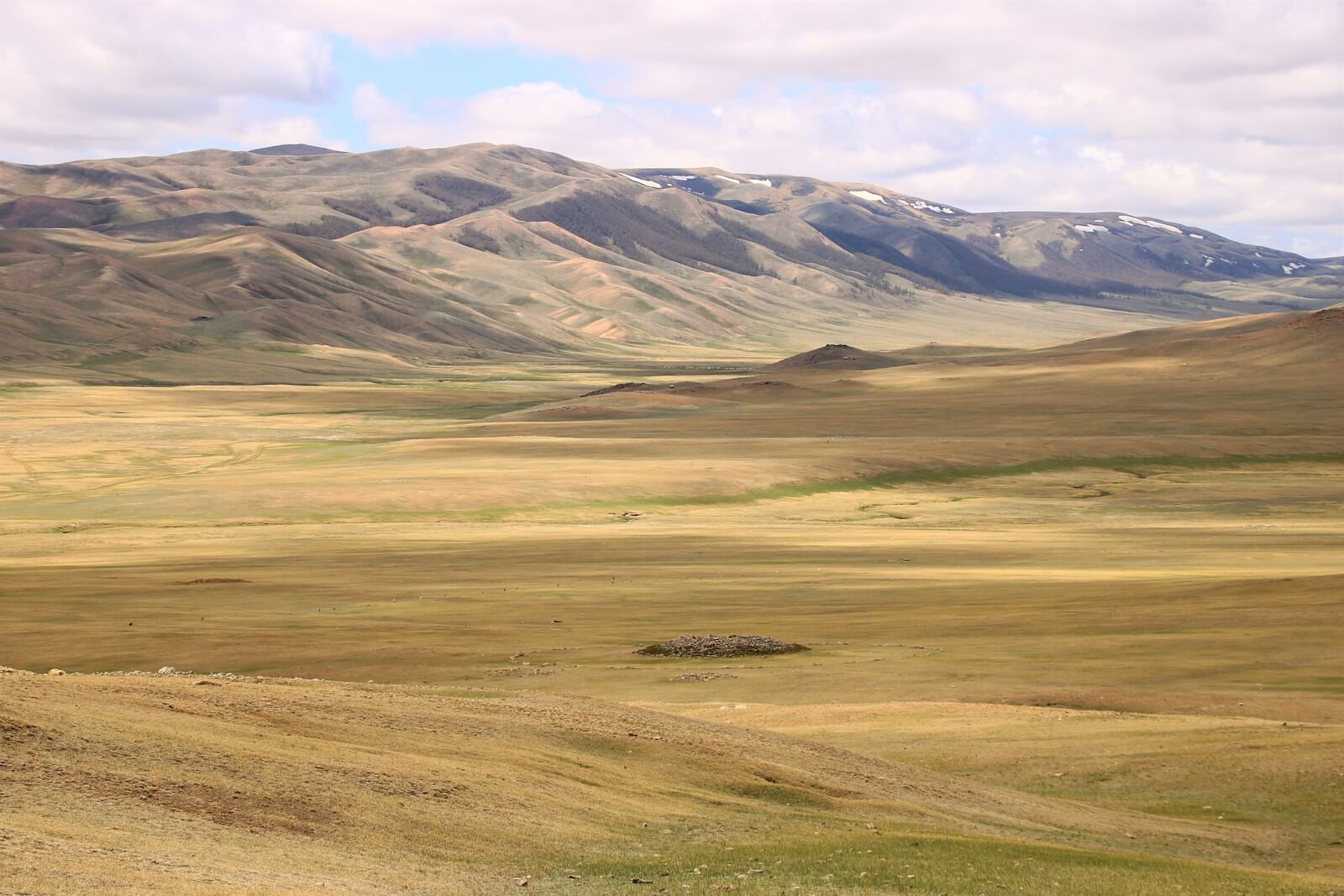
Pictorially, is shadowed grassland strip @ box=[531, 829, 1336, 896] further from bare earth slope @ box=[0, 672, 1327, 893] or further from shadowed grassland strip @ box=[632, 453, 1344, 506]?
shadowed grassland strip @ box=[632, 453, 1344, 506]

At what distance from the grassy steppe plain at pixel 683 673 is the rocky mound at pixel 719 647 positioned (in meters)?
1.25

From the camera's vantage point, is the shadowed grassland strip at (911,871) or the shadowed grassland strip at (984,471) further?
the shadowed grassland strip at (984,471)

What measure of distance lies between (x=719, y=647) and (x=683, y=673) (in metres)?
3.36

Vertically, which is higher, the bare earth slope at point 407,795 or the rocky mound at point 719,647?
the bare earth slope at point 407,795

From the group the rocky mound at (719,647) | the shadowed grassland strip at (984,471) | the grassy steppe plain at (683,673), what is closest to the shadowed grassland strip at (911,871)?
the grassy steppe plain at (683,673)

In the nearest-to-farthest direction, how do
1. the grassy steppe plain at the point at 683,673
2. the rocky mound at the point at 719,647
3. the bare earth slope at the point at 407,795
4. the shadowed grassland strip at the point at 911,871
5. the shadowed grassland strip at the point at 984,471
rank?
1. the bare earth slope at the point at 407,795
2. the shadowed grassland strip at the point at 911,871
3. the grassy steppe plain at the point at 683,673
4. the rocky mound at the point at 719,647
5. the shadowed grassland strip at the point at 984,471

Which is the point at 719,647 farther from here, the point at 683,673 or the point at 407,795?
the point at 407,795

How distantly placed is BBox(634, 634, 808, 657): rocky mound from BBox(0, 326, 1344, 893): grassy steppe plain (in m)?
1.25

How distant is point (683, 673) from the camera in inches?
1497

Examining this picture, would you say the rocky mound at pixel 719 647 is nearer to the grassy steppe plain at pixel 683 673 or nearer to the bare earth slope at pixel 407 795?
the grassy steppe plain at pixel 683 673

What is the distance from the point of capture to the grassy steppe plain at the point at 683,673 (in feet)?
59.3

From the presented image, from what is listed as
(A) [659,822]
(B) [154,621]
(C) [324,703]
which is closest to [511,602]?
(B) [154,621]

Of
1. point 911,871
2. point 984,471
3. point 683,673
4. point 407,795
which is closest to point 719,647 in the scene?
point 683,673

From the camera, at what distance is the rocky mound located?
135 feet
